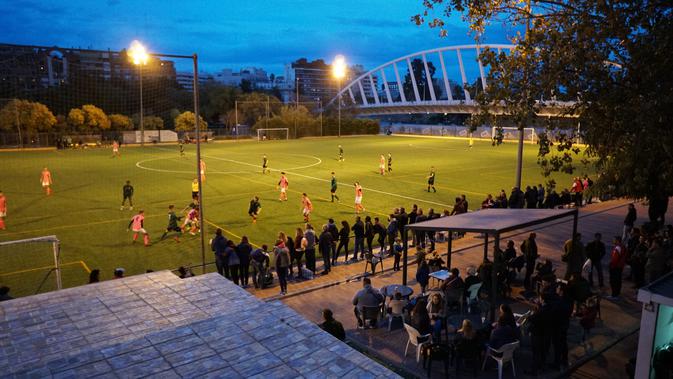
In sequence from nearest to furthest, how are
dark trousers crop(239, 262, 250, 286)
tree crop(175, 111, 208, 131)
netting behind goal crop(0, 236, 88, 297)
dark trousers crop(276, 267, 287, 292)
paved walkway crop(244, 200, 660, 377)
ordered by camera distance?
1. paved walkway crop(244, 200, 660, 377)
2. dark trousers crop(276, 267, 287, 292)
3. netting behind goal crop(0, 236, 88, 297)
4. dark trousers crop(239, 262, 250, 286)
5. tree crop(175, 111, 208, 131)

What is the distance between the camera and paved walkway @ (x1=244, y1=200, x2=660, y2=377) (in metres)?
9.66

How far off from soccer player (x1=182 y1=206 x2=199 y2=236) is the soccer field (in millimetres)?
528

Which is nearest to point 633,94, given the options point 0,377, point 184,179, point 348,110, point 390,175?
point 0,377

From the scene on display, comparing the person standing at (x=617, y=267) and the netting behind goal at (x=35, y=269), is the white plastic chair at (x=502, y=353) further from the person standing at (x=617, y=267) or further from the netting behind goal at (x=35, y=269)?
the netting behind goal at (x=35, y=269)

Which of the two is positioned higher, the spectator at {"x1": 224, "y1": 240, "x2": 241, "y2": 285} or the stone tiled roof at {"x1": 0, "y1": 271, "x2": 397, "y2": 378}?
the stone tiled roof at {"x1": 0, "y1": 271, "x2": 397, "y2": 378}

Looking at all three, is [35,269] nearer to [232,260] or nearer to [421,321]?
[232,260]

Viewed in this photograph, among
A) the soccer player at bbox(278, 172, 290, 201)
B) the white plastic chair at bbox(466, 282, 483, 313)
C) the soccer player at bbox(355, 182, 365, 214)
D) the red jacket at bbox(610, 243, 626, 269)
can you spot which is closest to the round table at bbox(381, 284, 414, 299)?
the white plastic chair at bbox(466, 282, 483, 313)

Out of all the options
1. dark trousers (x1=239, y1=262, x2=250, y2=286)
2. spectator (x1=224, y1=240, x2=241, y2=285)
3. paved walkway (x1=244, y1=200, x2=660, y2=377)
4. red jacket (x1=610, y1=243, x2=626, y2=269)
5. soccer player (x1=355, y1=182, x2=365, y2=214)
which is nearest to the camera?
paved walkway (x1=244, y1=200, x2=660, y2=377)

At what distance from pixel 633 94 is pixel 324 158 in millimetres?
39059

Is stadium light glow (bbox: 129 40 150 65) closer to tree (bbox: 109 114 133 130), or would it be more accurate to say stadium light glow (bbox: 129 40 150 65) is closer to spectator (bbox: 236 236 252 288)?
spectator (bbox: 236 236 252 288)

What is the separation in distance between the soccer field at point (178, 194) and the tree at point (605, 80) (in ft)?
35.1

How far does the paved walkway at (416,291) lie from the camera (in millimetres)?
9664

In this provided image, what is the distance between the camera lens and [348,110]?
4872 inches

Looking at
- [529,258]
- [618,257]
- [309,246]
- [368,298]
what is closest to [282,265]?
[309,246]
